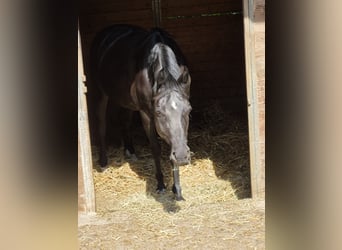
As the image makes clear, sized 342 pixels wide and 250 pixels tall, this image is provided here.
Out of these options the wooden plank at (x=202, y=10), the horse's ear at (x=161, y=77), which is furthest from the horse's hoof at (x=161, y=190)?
the wooden plank at (x=202, y=10)

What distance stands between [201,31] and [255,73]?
298 cm

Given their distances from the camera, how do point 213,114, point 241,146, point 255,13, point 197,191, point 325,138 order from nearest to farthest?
point 325,138, point 255,13, point 197,191, point 241,146, point 213,114

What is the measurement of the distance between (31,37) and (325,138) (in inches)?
11.7

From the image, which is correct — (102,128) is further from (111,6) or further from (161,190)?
(111,6)

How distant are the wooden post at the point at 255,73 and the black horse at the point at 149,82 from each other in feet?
1.85

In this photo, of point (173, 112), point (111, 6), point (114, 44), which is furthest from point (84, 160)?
point (111, 6)

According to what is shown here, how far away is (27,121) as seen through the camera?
0.47 m

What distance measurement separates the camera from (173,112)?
407 centimetres

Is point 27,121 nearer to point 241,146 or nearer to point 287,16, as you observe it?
point 287,16

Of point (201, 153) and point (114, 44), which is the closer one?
point (114, 44)

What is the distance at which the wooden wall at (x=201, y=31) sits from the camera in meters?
6.81

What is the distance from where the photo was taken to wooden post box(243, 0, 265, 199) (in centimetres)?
406

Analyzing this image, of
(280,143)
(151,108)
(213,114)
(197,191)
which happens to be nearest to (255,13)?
(151,108)

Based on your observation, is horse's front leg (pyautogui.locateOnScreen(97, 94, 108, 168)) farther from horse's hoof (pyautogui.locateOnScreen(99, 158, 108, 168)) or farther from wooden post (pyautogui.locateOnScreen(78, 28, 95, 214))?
wooden post (pyautogui.locateOnScreen(78, 28, 95, 214))
